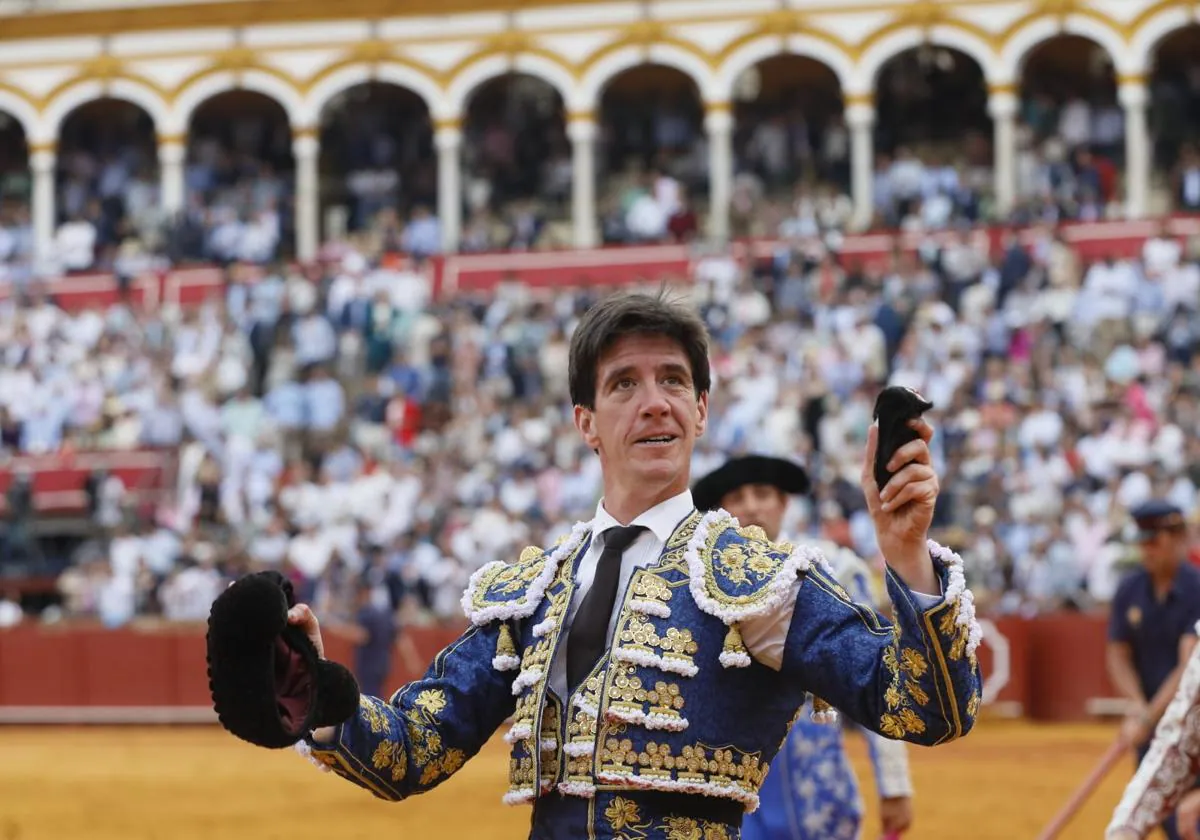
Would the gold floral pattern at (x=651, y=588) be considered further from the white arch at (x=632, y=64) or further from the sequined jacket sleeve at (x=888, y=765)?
the white arch at (x=632, y=64)

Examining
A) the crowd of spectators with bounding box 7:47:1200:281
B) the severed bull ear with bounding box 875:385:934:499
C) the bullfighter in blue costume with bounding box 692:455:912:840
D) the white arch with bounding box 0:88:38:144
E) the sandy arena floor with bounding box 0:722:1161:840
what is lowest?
the sandy arena floor with bounding box 0:722:1161:840

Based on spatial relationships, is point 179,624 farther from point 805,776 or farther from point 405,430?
point 805,776

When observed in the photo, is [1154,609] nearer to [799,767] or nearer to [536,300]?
[799,767]

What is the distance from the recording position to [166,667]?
18.4m

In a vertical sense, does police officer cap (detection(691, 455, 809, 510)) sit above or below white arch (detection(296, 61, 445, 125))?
below

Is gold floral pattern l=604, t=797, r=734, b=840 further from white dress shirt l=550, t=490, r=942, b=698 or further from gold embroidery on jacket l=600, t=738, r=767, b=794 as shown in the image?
white dress shirt l=550, t=490, r=942, b=698

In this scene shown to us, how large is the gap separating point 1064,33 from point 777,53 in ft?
10.8

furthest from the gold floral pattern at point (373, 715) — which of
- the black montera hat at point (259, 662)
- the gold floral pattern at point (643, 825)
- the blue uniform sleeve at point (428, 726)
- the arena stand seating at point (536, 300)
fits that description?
the arena stand seating at point (536, 300)

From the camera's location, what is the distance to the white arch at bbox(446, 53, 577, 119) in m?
27.7

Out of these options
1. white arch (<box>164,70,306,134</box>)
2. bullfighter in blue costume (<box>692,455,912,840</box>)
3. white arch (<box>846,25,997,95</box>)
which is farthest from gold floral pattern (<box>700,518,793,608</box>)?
white arch (<box>164,70,306,134</box>)

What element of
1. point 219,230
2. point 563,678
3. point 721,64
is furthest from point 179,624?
point 563,678

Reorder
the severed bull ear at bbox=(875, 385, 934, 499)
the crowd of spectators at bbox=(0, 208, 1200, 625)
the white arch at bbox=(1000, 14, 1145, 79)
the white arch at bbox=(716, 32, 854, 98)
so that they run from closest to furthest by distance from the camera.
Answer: the severed bull ear at bbox=(875, 385, 934, 499) < the crowd of spectators at bbox=(0, 208, 1200, 625) < the white arch at bbox=(1000, 14, 1145, 79) < the white arch at bbox=(716, 32, 854, 98)

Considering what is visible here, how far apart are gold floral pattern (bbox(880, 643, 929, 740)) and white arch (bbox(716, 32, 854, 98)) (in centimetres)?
2412

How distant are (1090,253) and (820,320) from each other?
3.67 meters
